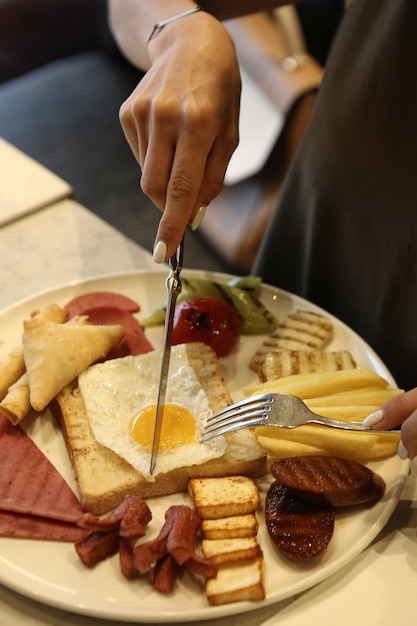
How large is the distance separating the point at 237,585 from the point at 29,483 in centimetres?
51

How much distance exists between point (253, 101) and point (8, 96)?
181 cm

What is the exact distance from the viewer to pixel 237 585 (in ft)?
4.02

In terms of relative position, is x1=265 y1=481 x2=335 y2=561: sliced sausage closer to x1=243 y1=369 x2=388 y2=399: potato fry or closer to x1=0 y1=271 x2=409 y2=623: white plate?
x1=0 y1=271 x2=409 y2=623: white plate

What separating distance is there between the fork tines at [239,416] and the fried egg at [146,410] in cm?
3

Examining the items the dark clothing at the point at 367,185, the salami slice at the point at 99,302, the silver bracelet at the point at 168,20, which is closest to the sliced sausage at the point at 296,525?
the dark clothing at the point at 367,185

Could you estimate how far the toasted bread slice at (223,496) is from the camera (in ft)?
4.40

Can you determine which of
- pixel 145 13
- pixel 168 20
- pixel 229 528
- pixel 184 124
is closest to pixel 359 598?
pixel 229 528

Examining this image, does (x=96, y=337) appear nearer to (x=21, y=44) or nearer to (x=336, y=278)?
(x=336, y=278)

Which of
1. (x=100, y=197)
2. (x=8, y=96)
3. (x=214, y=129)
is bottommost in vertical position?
(x=100, y=197)

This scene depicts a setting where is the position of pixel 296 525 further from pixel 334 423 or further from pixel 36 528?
pixel 36 528

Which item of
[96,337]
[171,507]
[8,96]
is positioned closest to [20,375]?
[96,337]

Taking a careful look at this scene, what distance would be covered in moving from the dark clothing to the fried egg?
0.56 meters

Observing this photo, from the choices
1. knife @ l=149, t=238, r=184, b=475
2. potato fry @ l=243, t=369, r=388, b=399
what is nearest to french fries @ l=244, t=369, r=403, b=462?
potato fry @ l=243, t=369, r=388, b=399

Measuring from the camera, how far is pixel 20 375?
170 cm
